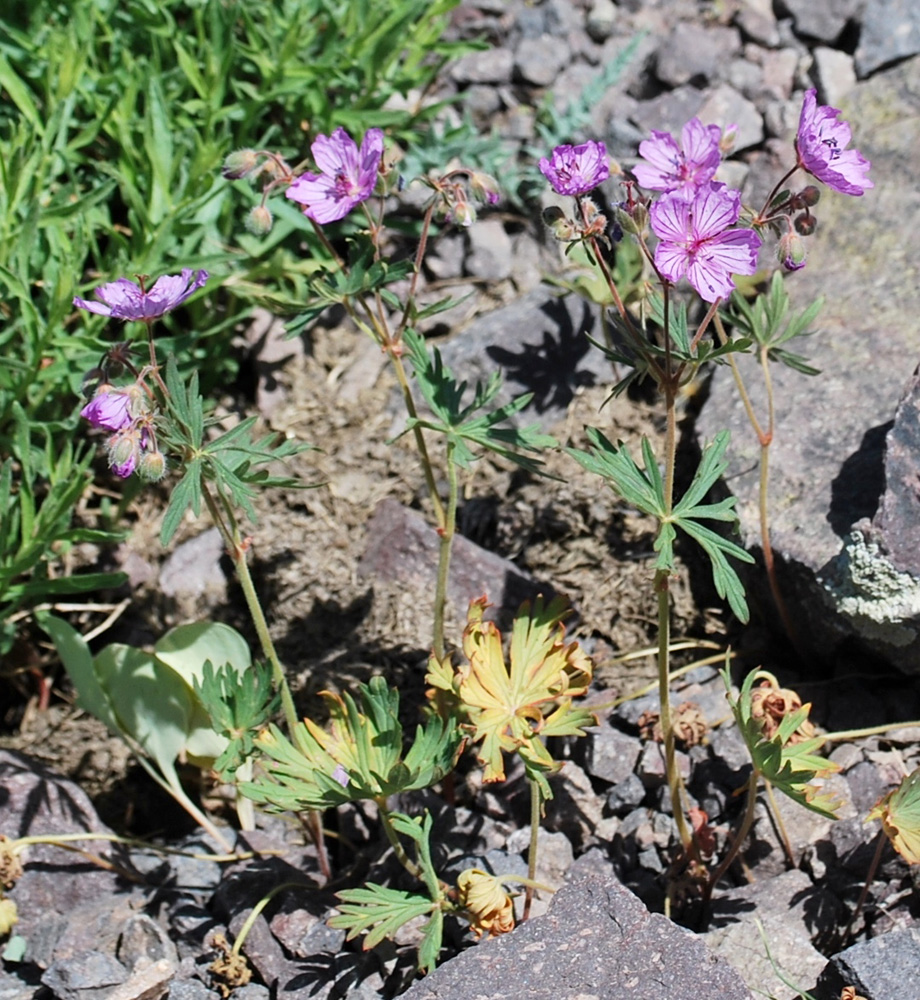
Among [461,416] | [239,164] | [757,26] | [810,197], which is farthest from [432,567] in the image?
[757,26]

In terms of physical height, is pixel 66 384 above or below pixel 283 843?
above

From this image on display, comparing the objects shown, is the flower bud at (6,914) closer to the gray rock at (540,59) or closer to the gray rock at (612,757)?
the gray rock at (612,757)

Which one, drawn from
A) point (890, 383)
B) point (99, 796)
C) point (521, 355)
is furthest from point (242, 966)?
point (890, 383)

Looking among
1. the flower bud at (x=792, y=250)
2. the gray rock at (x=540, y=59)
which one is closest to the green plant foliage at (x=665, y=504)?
the flower bud at (x=792, y=250)

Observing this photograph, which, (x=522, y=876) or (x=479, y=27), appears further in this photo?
(x=479, y=27)

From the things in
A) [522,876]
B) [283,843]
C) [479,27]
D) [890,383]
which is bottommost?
[283,843]

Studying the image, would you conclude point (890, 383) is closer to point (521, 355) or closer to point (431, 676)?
point (521, 355)

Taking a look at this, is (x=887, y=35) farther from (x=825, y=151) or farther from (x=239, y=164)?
(x=239, y=164)
